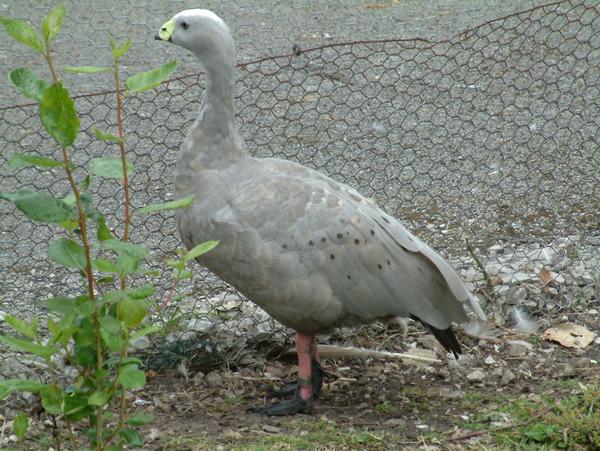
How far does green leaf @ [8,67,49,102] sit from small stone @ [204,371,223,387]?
1743 millimetres

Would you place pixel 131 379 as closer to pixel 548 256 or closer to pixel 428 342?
pixel 428 342

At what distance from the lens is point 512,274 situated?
4426 millimetres

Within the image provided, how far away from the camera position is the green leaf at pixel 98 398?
2.24 m

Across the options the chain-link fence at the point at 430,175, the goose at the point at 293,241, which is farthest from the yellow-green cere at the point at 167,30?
the chain-link fence at the point at 430,175

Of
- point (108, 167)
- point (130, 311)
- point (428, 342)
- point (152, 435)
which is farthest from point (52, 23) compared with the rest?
point (428, 342)

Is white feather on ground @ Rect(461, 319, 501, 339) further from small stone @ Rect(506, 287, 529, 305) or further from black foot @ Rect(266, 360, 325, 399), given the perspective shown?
black foot @ Rect(266, 360, 325, 399)

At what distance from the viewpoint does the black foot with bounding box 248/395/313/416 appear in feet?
11.4

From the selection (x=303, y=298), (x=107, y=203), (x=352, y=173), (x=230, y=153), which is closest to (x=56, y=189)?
(x=107, y=203)

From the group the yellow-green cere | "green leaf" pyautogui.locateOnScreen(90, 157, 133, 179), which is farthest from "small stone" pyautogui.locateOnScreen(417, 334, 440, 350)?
"green leaf" pyautogui.locateOnScreen(90, 157, 133, 179)

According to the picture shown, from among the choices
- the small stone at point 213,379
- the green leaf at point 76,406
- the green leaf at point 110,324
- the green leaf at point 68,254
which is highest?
the green leaf at point 68,254

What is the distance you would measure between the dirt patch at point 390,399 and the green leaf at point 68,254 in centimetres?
111

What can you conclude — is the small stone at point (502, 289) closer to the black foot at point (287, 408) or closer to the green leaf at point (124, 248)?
the black foot at point (287, 408)

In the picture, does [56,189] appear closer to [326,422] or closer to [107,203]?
[107,203]

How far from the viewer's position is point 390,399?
3594 mm
